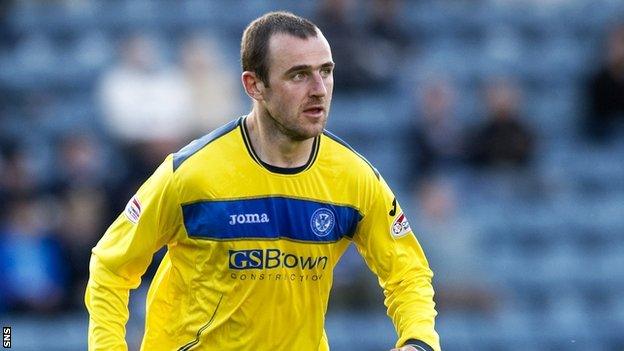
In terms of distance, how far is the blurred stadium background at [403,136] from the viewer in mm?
10789

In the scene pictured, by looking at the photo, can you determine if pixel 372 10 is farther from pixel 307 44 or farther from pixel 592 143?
pixel 307 44

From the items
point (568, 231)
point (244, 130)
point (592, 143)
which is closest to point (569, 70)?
point (592, 143)

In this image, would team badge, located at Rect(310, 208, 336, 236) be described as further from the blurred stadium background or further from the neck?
the blurred stadium background

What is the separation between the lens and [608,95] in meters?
12.6

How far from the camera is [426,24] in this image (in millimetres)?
13656

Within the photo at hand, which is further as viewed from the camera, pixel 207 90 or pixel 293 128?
pixel 207 90

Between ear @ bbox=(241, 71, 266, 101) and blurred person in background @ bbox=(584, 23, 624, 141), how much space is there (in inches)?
290

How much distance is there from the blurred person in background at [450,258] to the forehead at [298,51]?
18.3ft

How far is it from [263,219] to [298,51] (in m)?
0.71

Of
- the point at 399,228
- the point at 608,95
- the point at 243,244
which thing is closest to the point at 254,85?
the point at 243,244

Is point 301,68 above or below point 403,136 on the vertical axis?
below

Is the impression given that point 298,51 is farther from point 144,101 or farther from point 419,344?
point 144,101

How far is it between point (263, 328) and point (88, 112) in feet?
24.2

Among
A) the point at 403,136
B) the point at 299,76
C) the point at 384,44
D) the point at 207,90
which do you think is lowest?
the point at 299,76
